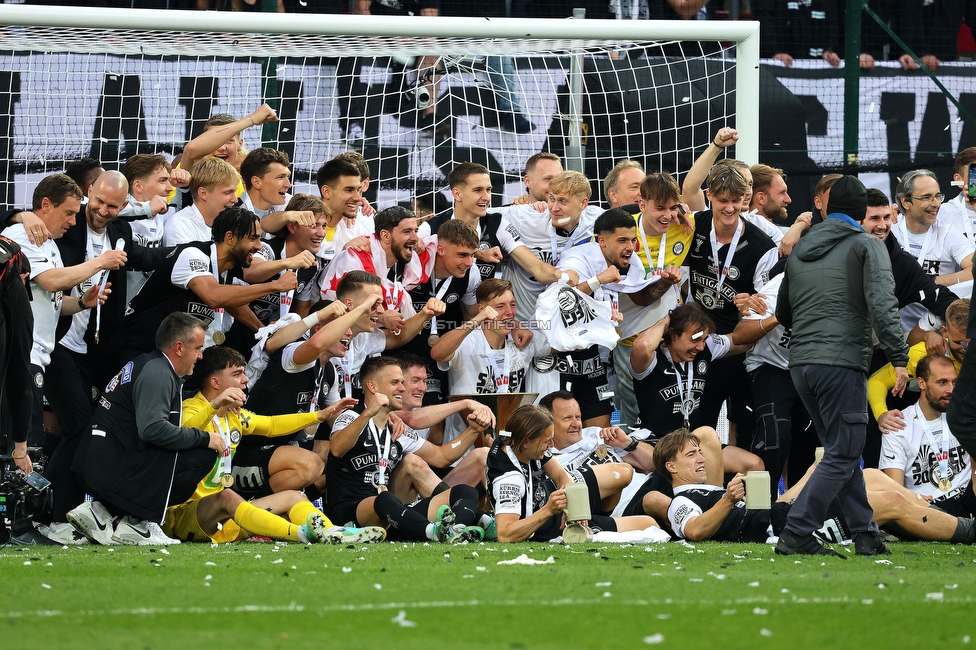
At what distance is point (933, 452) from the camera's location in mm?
7969

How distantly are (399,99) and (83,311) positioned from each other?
3.68m

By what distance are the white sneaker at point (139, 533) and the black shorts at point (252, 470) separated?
2.51 ft

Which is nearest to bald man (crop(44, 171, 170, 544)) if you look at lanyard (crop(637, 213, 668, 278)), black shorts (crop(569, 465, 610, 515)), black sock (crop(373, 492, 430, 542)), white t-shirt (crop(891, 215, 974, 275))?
black sock (crop(373, 492, 430, 542))

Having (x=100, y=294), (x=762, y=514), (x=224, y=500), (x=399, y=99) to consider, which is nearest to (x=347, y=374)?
(x=224, y=500)

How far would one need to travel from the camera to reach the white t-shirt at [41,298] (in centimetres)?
746

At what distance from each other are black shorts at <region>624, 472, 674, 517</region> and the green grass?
1387 millimetres

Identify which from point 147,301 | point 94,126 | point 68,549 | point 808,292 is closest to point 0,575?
point 68,549

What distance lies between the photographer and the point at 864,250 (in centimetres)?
629

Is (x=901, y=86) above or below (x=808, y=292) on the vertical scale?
above

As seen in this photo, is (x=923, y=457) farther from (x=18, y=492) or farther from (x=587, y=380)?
(x=18, y=492)

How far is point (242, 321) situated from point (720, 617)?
4.66 metres

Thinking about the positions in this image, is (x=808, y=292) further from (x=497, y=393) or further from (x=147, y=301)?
(x=147, y=301)

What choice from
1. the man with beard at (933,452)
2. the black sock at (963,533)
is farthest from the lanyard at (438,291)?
the black sock at (963,533)

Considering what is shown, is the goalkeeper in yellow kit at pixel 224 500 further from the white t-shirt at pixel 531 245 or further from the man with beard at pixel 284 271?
the white t-shirt at pixel 531 245
